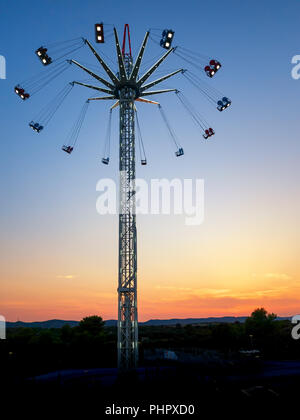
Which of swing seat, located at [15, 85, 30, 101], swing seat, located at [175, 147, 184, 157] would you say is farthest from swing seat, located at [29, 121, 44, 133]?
swing seat, located at [175, 147, 184, 157]

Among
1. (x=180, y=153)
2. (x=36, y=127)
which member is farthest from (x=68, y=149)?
(x=180, y=153)

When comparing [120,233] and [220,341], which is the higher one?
[120,233]

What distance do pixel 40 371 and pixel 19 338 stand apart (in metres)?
36.2

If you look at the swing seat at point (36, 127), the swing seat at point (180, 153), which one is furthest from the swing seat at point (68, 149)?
the swing seat at point (180, 153)

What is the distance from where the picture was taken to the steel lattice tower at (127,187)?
27.3 meters

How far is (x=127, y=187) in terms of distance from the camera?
29.2m

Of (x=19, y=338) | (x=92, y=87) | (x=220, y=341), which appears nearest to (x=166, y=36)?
(x=92, y=87)

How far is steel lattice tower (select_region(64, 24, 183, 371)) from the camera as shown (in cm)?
2734

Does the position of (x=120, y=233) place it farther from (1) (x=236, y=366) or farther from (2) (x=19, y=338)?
(2) (x=19, y=338)

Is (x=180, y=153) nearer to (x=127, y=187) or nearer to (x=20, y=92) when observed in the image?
(x=127, y=187)

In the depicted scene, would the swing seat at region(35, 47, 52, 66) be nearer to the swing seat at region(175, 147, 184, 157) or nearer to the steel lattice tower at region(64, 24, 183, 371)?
the steel lattice tower at region(64, 24, 183, 371)

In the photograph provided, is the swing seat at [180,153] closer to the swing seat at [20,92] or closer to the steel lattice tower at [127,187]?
the steel lattice tower at [127,187]
